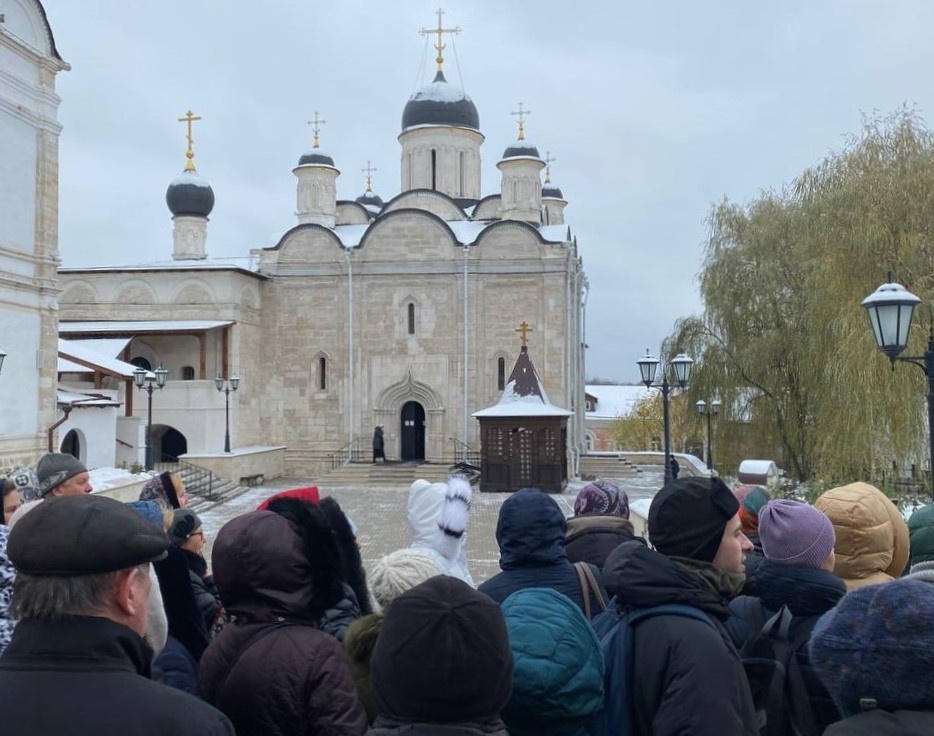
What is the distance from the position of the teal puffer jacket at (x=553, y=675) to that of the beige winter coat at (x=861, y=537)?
4.52 feet

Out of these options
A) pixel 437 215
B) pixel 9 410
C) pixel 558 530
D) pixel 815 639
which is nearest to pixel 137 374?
pixel 9 410

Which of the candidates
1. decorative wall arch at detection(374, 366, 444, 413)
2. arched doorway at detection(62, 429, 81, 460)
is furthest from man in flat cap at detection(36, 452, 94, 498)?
decorative wall arch at detection(374, 366, 444, 413)

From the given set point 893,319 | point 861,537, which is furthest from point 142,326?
point 861,537

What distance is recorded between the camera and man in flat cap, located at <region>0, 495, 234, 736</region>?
1728 millimetres

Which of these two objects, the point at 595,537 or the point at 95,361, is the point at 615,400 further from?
the point at 595,537

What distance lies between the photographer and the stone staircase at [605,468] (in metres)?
29.1

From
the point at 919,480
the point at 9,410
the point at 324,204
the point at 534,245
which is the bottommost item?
Answer: the point at 919,480

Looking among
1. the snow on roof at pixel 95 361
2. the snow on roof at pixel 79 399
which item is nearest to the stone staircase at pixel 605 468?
the snow on roof at pixel 95 361

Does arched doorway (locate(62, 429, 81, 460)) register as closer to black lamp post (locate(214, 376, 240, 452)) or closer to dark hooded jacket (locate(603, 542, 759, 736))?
black lamp post (locate(214, 376, 240, 452))

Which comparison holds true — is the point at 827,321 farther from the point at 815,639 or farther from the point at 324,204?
the point at 324,204

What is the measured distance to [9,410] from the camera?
17297 millimetres

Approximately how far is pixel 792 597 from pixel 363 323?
88.7 ft

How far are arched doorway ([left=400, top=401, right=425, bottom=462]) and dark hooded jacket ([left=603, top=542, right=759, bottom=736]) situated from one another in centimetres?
2680

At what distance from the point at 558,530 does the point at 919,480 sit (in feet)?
43.9
